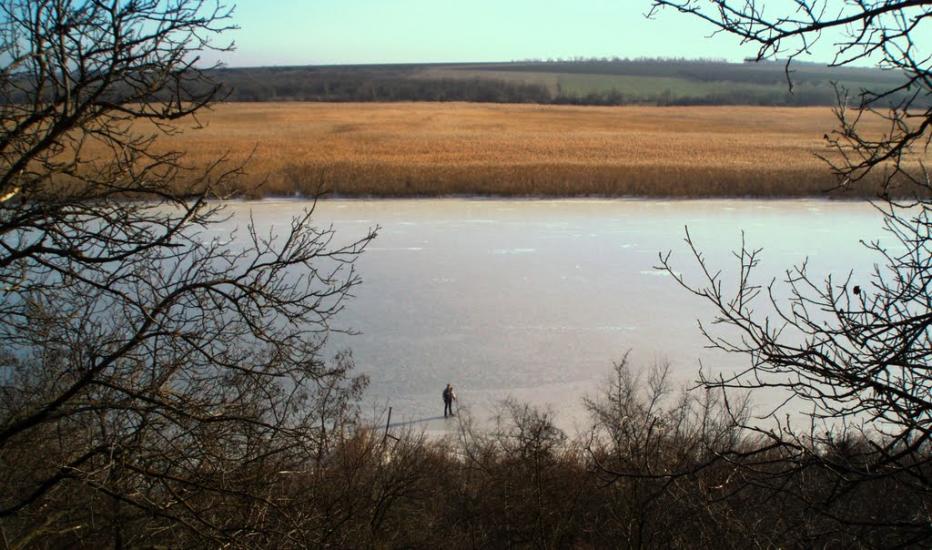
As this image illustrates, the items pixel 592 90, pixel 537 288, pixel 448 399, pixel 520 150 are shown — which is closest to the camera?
pixel 448 399

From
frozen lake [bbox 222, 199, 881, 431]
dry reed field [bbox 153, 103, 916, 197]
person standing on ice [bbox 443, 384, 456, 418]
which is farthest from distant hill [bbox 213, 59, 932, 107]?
person standing on ice [bbox 443, 384, 456, 418]

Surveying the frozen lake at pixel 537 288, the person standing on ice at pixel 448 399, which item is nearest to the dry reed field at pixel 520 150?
the frozen lake at pixel 537 288

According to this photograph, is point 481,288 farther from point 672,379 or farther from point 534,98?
point 534,98

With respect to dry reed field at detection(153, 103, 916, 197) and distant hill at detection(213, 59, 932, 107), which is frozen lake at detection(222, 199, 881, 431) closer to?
dry reed field at detection(153, 103, 916, 197)

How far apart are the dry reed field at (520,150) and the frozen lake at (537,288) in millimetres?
2641

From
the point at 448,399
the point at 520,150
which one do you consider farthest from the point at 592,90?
the point at 448,399

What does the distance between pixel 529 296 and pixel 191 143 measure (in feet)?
84.6

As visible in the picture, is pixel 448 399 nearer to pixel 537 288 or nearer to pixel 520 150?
pixel 537 288

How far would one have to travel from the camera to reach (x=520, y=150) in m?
33.3

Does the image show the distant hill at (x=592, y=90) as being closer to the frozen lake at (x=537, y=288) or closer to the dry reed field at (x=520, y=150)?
the dry reed field at (x=520, y=150)

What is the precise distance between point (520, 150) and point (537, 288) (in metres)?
21.0

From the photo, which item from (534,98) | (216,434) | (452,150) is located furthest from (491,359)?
(534,98)

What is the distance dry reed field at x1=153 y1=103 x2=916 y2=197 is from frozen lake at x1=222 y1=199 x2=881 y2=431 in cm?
264

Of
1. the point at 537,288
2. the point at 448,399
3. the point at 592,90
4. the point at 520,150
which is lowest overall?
the point at 448,399
